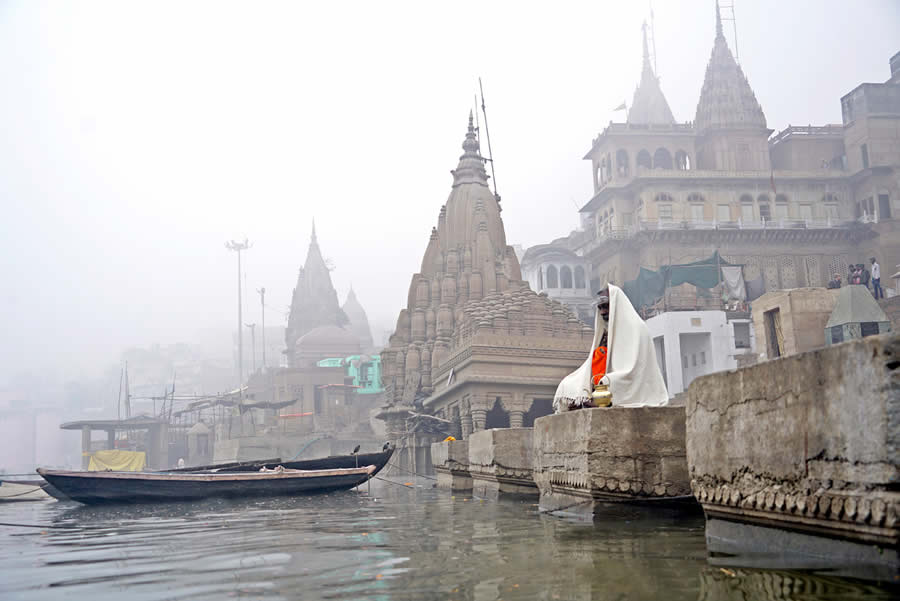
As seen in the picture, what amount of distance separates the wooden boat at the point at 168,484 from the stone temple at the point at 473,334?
956 centimetres

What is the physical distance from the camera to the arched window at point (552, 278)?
51.4 meters

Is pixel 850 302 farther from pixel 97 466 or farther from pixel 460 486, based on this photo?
pixel 97 466

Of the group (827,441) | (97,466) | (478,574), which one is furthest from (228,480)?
(97,466)

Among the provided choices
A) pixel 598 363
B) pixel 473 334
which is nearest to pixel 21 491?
pixel 473 334

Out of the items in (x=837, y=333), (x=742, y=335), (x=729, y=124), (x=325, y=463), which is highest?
(x=729, y=124)

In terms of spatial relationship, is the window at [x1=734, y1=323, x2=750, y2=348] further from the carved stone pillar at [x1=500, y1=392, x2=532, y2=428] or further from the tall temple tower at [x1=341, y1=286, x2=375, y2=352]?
the tall temple tower at [x1=341, y1=286, x2=375, y2=352]

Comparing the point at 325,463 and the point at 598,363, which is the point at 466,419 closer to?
the point at 325,463

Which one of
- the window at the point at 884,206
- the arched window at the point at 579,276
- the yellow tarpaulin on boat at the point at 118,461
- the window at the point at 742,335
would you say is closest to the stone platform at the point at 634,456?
the window at the point at 742,335

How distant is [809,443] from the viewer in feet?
13.6

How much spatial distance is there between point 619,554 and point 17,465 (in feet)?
377

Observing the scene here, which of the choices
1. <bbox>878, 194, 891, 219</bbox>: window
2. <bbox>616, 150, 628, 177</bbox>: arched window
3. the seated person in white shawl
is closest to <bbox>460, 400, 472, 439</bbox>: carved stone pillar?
the seated person in white shawl

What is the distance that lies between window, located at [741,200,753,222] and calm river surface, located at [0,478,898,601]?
42.4 meters

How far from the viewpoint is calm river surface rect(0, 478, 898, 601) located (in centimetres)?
413

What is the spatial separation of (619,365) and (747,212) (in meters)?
43.7
